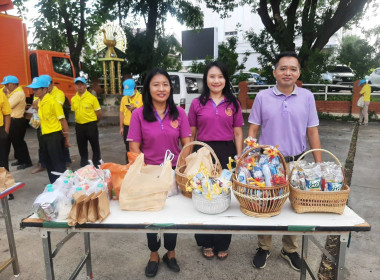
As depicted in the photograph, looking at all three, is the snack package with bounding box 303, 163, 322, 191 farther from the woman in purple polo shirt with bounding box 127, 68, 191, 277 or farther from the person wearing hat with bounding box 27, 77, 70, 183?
the person wearing hat with bounding box 27, 77, 70, 183

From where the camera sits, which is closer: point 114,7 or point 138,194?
point 138,194

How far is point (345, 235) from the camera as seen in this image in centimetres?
167

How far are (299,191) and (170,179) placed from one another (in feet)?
2.44

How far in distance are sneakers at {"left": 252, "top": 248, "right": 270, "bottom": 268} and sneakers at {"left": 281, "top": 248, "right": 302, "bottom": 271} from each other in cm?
16

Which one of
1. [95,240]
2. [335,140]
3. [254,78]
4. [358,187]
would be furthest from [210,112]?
[254,78]

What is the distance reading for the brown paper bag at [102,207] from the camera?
1.68 metres

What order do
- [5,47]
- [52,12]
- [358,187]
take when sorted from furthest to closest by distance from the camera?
[52,12]
[5,47]
[358,187]

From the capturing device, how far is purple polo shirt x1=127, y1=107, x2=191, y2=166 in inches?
91.4

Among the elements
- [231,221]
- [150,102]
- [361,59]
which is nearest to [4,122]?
[150,102]

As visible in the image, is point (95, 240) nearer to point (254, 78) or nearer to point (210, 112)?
point (210, 112)

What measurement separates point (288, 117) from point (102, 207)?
153cm

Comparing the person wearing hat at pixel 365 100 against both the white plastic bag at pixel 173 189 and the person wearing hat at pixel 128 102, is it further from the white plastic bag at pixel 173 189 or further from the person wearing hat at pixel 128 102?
the white plastic bag at pixel 173 189

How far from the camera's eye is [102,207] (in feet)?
5.57

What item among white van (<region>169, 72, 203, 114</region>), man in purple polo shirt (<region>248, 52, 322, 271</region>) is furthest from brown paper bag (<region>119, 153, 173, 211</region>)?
white van (<region>169, 72, 203, 114</region>)
